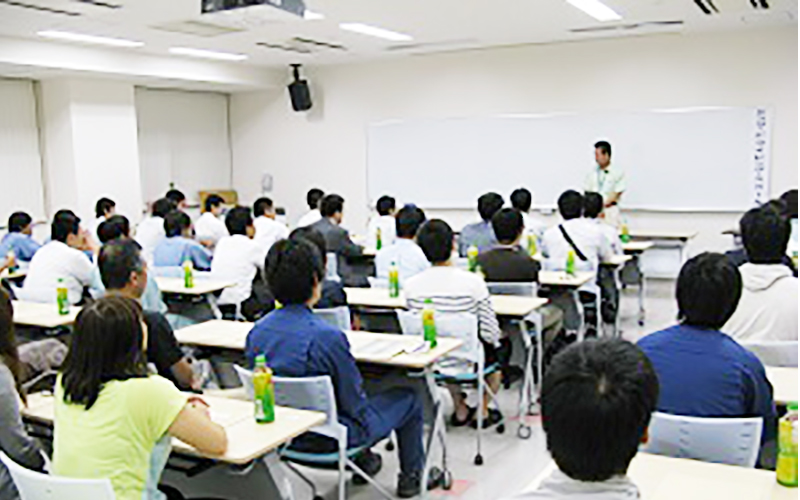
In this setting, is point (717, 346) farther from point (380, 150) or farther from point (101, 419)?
point (380, 150)

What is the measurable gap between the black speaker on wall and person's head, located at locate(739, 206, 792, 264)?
8.44 m

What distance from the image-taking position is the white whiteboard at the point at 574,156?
28.5ft

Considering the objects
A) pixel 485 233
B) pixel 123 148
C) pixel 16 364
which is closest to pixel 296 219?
pixel 123 148

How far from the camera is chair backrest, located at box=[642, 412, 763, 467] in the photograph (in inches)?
84.4

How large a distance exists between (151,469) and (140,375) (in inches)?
11.2

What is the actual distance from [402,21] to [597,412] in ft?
22.1

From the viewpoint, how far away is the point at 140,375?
88.2 inches

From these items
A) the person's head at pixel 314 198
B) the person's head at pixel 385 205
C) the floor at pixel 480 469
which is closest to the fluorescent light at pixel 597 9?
the person's head at pixel 385 205

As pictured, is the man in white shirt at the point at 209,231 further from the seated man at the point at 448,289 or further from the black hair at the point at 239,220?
the seated man at the point at 448,289

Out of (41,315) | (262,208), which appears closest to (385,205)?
(262,208)

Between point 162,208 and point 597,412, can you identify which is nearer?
point 597,412

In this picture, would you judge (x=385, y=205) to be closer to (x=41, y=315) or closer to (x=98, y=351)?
(x=41, y=315)

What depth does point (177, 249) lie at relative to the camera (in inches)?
245

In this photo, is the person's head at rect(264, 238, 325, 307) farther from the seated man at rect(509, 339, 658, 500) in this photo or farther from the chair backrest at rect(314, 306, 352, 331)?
the seated man at rect(509, 339, 658, 500)
